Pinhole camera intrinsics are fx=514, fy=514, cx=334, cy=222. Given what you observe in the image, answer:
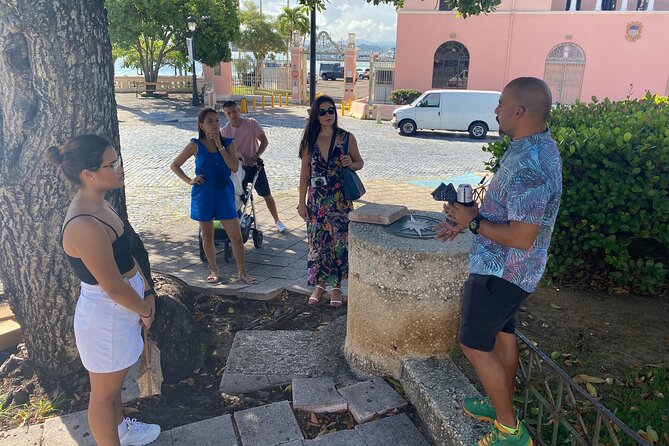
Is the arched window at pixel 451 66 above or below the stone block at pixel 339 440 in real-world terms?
above

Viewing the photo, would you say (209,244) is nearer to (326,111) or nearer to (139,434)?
(326,111)

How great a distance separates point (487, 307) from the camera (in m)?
2.36

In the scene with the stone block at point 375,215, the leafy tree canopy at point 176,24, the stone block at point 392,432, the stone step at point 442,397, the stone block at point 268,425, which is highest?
the leafy tree canopy at point 176,24

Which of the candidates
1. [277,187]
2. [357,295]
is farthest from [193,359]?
[277,187]

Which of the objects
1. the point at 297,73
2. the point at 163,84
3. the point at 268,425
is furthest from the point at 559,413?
the point at 163,84

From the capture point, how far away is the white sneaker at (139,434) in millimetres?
2846

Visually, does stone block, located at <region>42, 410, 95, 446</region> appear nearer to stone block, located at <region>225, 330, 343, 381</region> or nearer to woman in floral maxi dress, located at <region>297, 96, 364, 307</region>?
stone block, located at <region>225, 330, 343, 381</region>

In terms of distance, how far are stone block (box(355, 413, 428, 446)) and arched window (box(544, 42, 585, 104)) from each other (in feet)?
84.5

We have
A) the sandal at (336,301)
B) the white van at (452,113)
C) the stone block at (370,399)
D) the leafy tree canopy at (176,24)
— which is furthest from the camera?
the leafy tree canopy at (176,24)

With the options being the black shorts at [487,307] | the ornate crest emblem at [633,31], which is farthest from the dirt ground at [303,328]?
the ornate crest emblem at [633,31]

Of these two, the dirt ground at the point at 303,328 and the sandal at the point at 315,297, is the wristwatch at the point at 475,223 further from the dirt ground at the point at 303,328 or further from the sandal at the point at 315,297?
the sandal at the point at 315,297

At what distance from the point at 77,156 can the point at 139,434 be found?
1568mm

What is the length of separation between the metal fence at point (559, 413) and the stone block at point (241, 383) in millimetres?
1707

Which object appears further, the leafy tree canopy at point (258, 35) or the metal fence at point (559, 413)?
the leafy tree canopy at point (258, 35)
